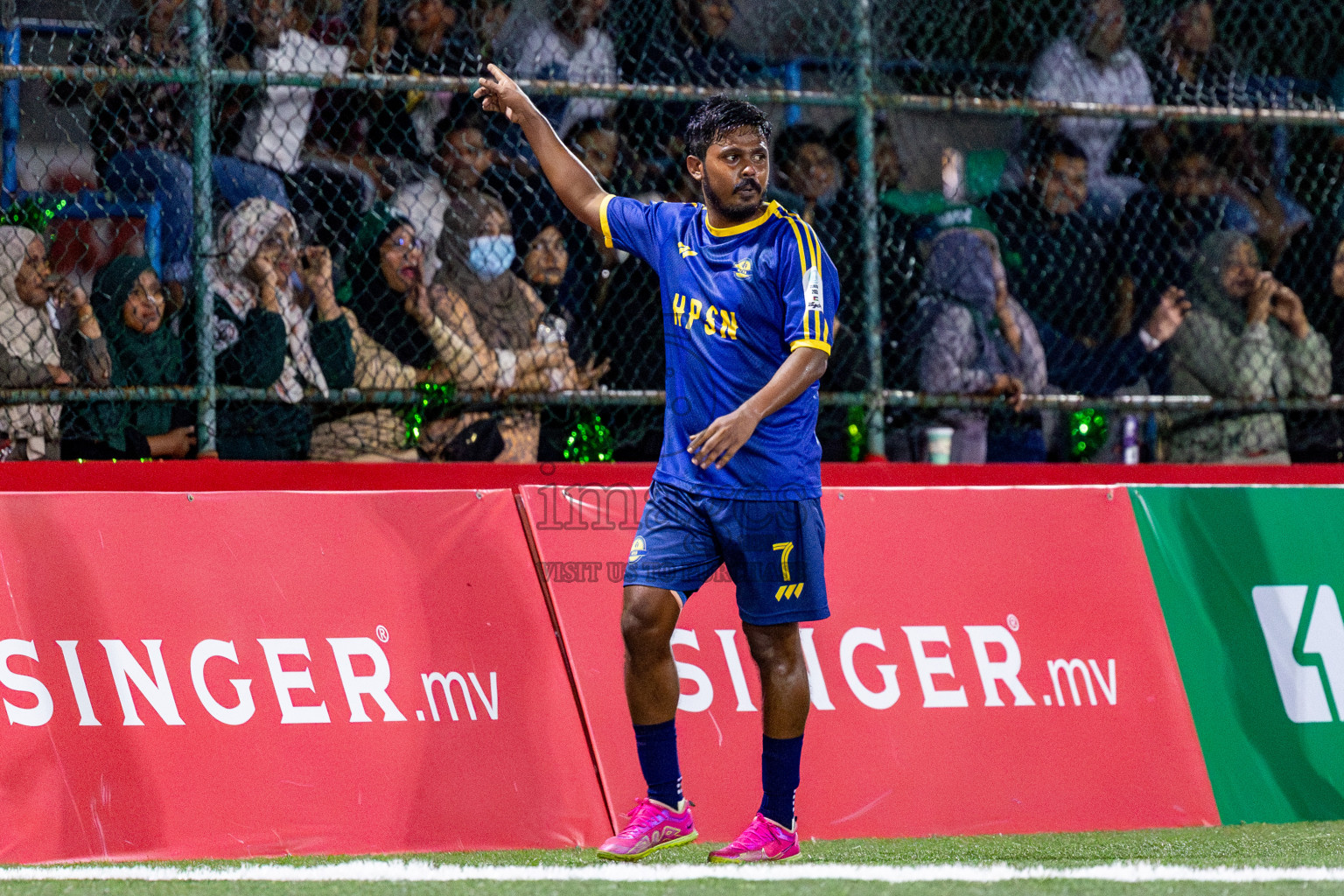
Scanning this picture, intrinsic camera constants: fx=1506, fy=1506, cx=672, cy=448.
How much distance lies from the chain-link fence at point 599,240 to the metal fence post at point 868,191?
12 millimetres

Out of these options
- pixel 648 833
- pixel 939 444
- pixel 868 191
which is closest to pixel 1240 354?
pixel 939 444

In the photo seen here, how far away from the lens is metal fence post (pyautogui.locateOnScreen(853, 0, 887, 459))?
5.98 metres

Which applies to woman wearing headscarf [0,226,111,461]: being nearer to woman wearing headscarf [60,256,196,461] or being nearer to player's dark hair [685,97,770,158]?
woman wearing headscarf [60,256,196,461]

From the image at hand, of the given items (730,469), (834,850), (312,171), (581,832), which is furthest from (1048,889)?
(312,171)

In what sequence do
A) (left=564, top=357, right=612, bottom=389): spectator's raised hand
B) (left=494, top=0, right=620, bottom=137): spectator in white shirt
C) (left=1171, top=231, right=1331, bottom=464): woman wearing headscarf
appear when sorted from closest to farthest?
(left=564, top=357, right=612, bottom=389): spectator's raised hand
(left=494, top=0, right=620, bottom=137): spectator in white shirt
(left=1171, top=231, right=1331, bottom=464): woman wearing headscarf

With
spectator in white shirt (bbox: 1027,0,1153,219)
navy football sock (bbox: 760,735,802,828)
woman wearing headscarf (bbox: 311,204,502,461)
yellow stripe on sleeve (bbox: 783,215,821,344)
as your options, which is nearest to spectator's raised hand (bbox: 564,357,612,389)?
woman wearing headscarf (bbox: 311,204,502,461)

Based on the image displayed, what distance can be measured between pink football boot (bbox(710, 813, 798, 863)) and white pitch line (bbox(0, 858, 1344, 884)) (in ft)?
0.39

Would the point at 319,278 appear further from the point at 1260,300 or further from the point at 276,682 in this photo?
the point at 1260,300

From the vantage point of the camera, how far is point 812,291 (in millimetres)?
3725

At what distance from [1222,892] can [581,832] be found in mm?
1780

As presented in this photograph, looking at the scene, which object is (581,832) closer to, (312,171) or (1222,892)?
(1222,892)

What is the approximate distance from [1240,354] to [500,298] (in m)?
3.31

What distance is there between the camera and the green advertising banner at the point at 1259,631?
475 cm

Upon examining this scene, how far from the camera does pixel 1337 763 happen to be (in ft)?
15.9
